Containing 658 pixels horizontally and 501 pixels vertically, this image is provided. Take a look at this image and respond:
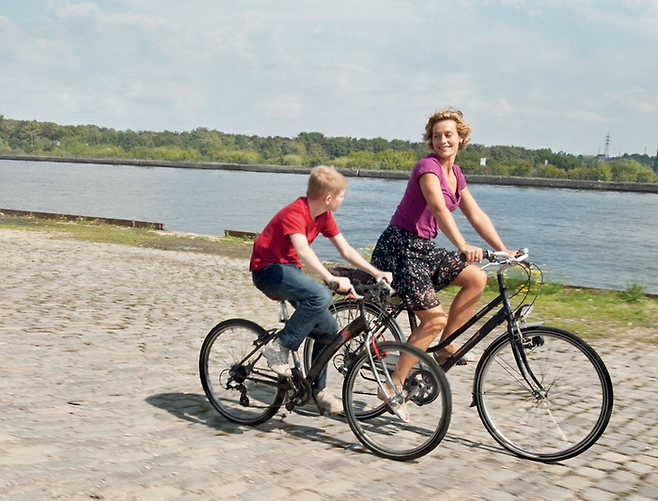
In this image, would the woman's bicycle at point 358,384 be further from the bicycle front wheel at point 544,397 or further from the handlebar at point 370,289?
the bicycle front wheel at point 544,397

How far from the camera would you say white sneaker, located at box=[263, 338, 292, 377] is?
438cm

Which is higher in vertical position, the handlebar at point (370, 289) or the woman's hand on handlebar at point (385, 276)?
the woman's hand on handlebar at point (385, 276)

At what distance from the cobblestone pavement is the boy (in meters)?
0.62

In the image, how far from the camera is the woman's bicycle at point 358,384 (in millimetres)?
4078

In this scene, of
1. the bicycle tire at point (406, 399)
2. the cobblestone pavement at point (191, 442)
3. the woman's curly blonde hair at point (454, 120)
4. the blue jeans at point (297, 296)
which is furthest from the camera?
the woman's curly blonde hair at point (454, 120)

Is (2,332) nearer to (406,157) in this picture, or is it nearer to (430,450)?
(430,450)

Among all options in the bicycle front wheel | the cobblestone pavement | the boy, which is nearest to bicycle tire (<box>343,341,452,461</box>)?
the cobblestone pavement

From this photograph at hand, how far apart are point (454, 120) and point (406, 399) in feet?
5.89

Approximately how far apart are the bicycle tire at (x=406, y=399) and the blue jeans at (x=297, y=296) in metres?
0.35

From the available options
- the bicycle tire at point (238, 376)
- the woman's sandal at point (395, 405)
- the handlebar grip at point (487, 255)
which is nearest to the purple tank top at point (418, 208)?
the handlebar grip at point (487, 255)

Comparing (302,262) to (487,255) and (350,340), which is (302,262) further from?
(487,255)

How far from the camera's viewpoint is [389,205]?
80.4m

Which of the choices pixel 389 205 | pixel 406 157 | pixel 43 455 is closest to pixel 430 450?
pixel 43 455

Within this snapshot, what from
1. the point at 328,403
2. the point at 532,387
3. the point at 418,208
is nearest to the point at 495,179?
the point at 418,208
